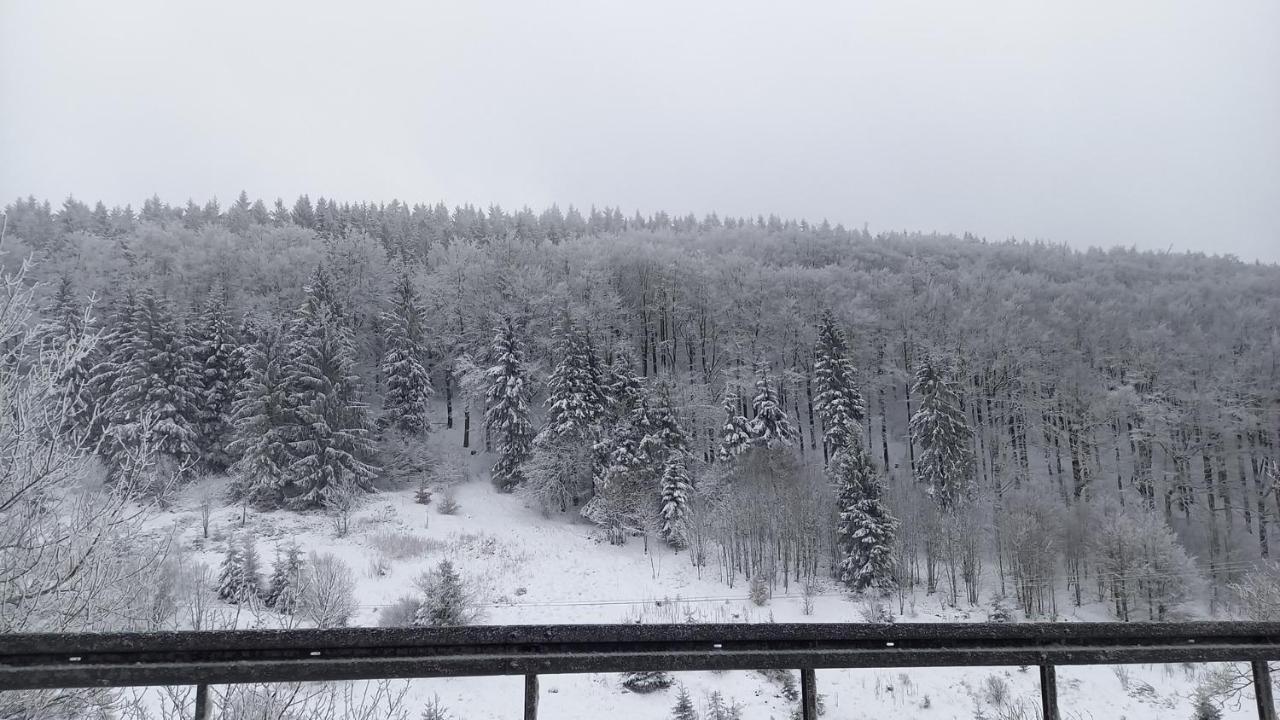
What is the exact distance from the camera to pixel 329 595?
12984 millimetres

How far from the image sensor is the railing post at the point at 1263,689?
Answer: 2.61m

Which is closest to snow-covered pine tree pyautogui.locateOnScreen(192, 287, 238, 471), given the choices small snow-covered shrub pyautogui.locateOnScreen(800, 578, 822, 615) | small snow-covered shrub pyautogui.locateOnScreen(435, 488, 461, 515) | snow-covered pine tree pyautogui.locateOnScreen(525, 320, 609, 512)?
small snow-covered shrub pyautogui.locateOnScreen(435, 488, 461, 515)

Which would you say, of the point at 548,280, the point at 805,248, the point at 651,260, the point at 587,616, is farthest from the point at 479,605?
the point at 805,248

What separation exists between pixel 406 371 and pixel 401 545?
59.3ft

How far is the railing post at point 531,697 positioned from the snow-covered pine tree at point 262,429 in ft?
129

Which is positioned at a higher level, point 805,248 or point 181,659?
point 805,248

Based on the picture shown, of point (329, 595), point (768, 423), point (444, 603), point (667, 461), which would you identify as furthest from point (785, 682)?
point (768, 423)

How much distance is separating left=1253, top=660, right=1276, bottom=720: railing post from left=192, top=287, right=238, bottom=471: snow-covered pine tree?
45.7 metres

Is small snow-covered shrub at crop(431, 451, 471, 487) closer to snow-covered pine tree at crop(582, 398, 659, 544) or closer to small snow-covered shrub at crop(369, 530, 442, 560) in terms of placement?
small snow-covered shrub at crop(369, 530, 442, 560)

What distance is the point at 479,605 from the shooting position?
77.8 ft

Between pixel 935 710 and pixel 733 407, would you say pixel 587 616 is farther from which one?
pixel 733 407

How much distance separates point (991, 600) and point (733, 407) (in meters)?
17.7

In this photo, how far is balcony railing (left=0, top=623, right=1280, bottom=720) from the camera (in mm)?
2141

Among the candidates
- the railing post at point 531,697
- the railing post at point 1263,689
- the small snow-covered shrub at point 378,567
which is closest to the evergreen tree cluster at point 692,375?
the small snow-covered shrub at point 378,567
